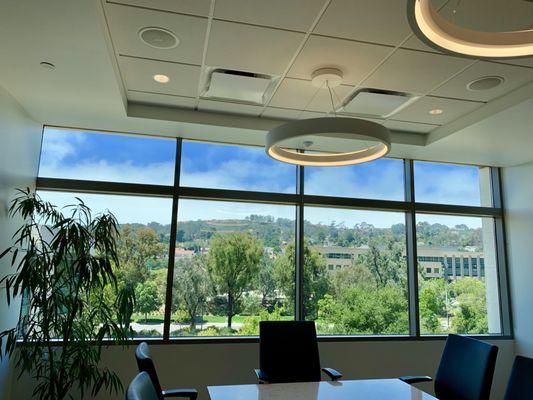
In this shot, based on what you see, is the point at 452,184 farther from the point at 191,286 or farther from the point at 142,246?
the point at 142,246

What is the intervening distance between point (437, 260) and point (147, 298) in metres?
3.55

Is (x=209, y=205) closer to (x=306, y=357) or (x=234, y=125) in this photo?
(x=234, y=125)

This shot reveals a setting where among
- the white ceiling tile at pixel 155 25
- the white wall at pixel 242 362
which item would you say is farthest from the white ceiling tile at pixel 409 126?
the white wall at pixel 242 362

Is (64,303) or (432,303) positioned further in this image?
(432,303)

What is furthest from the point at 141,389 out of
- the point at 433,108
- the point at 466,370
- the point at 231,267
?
the point at 433,108

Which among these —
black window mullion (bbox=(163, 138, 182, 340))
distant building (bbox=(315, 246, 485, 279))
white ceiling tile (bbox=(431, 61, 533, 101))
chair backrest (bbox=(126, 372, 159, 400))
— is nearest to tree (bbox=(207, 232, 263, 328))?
black window mullion (bbox=(163, 138, 182, 340))

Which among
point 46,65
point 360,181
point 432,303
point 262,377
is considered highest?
point 46,65

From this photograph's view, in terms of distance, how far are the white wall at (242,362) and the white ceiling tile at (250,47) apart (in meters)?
2.79

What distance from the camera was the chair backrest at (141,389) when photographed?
145cm

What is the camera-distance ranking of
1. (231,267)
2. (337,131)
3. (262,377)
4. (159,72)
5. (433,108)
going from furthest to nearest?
(231,267) → (433,108) → (159,72) → (262,377) → (337,131)

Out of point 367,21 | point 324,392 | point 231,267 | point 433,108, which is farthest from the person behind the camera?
point 231,267

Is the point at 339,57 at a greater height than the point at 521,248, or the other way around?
the point at 339,57

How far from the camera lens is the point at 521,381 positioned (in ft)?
7.89

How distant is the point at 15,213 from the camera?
12.0 ft
